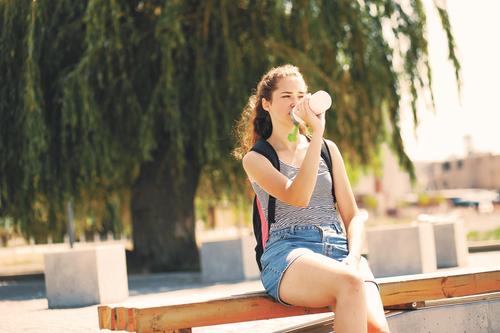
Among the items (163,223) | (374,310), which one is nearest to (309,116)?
(374,310)

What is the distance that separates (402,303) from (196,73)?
8.77 meters

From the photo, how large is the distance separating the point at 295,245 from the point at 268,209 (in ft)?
0.93

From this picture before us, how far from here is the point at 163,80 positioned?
43.7ft

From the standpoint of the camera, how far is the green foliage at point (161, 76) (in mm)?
13109

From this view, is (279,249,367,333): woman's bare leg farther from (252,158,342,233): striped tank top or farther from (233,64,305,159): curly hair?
(233,64,305,159): curly hair

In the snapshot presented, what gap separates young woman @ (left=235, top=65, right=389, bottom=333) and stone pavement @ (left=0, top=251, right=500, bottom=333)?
0.45m

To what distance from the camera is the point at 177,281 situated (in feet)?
42.8

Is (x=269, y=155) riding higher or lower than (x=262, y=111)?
lower

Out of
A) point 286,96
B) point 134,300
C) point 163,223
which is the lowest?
point 134,300

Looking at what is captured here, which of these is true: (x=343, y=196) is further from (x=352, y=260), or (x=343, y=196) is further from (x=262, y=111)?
(x=262, y=111)

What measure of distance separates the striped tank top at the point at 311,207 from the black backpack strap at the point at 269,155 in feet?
0.07

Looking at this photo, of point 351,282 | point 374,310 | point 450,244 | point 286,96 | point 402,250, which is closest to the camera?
point 351,282

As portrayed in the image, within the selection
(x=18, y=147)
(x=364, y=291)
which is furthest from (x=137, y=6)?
(x=364, y=291)

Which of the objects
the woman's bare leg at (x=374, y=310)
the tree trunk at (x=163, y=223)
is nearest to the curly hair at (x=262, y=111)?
the woman's bare leg at (x=374, y=310)
